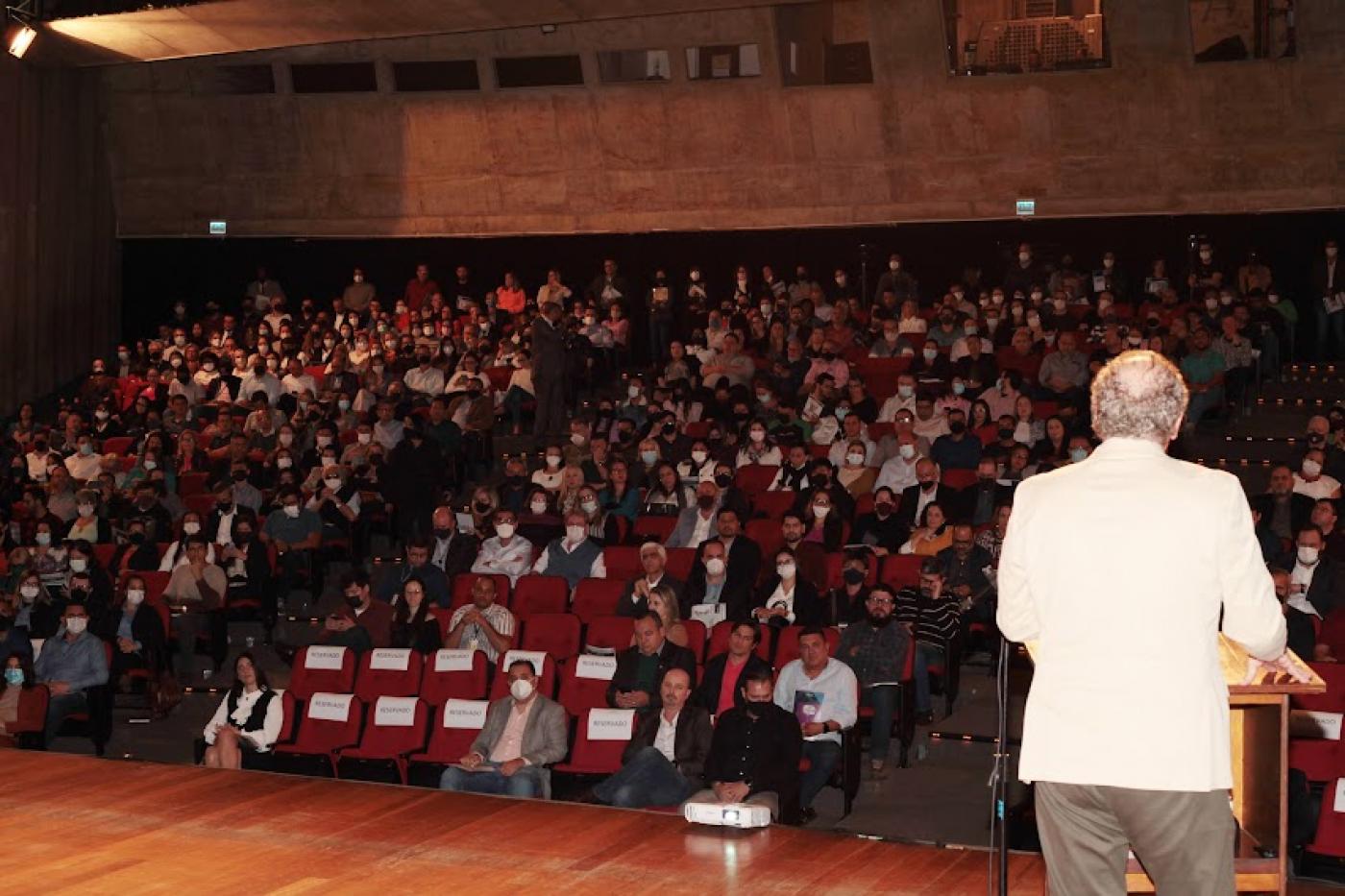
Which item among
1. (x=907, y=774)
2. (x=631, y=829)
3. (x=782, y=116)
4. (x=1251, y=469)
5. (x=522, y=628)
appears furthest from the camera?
(x=782, y=116)

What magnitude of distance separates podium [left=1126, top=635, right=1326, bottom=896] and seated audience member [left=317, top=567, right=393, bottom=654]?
7.46 meters

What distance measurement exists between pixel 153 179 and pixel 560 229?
16.6 feet

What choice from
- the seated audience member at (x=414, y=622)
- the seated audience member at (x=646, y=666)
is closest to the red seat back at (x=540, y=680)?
the seated audience member at (x=646, y=666)

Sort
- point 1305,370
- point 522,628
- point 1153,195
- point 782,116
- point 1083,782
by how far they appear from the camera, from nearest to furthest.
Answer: point 1083,782 → point 522,628 → point 1305,370 → point 1153,195 → point 782,116

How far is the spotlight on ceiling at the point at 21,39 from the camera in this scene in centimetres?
1797

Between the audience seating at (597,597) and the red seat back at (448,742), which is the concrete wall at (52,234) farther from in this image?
the red seat back at (448,742)

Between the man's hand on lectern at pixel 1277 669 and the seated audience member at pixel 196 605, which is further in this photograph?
the seated audience member at pixel 196 605

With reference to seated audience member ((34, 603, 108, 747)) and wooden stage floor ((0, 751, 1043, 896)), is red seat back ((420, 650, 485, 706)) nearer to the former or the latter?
seated audience member ((34, 603, 108, 747))

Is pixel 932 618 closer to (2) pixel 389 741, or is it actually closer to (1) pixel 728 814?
(2) pixel 389 741

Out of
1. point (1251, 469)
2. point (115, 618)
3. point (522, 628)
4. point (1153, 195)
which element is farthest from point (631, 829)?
point (1153, 195)

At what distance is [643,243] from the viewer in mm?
19875

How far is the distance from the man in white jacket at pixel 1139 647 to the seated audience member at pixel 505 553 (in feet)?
29.4

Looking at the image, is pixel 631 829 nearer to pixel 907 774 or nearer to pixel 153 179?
pixel 907 774

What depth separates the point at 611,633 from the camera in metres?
9.61
